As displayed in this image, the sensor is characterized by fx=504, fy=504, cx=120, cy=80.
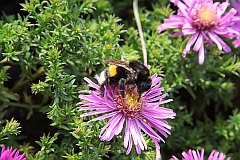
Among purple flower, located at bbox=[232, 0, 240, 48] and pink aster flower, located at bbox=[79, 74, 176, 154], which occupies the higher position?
purple flower, located at bbox=[232, 0, 240, 48]

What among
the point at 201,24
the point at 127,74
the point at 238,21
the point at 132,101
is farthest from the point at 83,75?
the point at 238,21

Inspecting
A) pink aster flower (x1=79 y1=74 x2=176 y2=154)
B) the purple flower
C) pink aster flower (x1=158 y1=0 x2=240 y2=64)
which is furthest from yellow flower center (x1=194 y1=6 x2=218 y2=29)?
pink aster flower (x1=79 y1=74 x2=176 y2=154)

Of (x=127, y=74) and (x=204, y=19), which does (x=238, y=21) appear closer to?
(x=204, y=19)

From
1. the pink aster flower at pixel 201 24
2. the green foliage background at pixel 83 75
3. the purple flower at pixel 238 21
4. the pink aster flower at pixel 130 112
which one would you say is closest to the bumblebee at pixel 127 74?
the pink aster flower at pixel 130 112

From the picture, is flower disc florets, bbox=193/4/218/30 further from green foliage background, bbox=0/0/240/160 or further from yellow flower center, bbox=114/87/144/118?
yellow flower center, bbox=114/87/144/118

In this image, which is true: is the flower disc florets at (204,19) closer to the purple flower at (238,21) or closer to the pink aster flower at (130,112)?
the purple flower at (238,21)

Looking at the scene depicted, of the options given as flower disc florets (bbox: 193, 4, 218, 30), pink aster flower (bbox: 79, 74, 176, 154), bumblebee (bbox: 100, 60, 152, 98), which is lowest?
pink aster flower (bbox: 79, 74, 176, 154)
